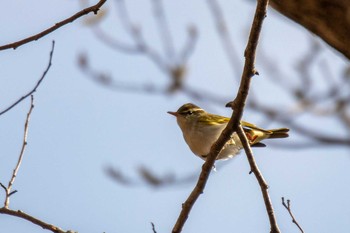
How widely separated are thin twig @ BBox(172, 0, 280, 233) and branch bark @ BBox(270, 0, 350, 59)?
13.4 inches

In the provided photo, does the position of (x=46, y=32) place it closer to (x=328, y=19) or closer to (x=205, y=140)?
(x=328, y=19)

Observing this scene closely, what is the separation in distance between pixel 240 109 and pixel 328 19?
1.06 meters

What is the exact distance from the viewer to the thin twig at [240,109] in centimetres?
303

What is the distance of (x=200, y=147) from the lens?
6.09 meters

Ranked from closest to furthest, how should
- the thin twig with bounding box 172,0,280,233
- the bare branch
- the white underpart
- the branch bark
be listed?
the branch bark → the thin twig with bounding box 172,0,280,233 → the bare branch → the white underpart

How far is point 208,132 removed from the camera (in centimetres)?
634

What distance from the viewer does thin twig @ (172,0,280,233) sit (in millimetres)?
3031

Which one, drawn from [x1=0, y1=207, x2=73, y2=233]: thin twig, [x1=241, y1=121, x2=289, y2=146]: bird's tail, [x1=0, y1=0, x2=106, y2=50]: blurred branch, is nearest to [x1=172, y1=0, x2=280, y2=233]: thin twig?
[x1=0, y1=207, x2=73, y2=233]: thin twig

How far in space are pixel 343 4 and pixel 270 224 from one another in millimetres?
1666

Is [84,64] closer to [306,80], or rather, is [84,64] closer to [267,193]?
[306,80]

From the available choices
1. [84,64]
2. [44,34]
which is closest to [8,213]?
[44,34]

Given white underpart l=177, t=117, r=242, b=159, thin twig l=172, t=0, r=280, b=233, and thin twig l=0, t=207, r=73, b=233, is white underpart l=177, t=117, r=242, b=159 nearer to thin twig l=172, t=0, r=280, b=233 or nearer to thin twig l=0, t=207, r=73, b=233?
thin twig l=172, t=0, r=280, b=233

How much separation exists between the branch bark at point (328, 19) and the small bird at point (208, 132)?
3.36m

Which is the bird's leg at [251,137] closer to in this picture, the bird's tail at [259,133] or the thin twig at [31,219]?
the bird's tail at [259,133]
